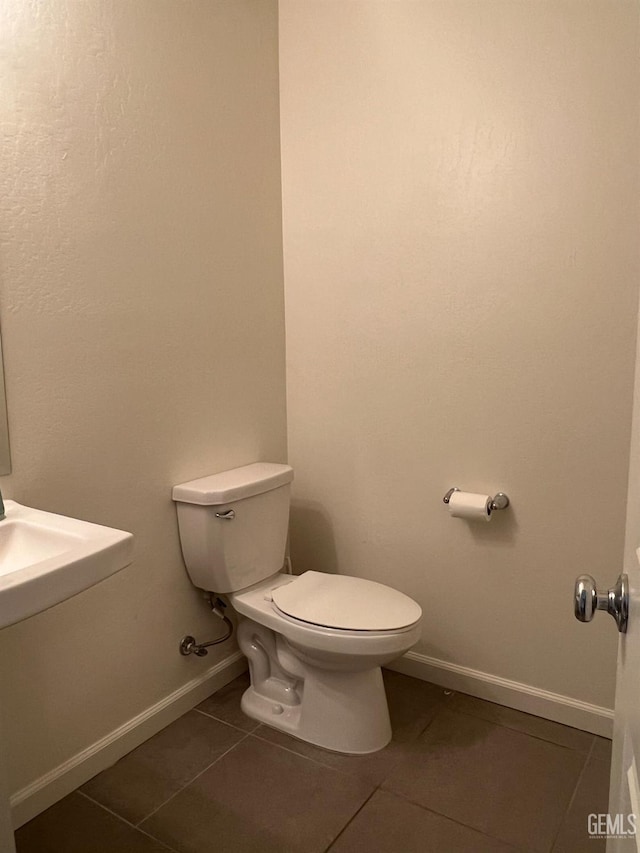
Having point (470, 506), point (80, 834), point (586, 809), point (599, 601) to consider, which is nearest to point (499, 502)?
point (470, 506)

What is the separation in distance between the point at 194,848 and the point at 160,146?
1.92 meters

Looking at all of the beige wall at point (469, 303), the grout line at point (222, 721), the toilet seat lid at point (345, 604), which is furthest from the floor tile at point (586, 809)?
the grout line at point (222, 721)

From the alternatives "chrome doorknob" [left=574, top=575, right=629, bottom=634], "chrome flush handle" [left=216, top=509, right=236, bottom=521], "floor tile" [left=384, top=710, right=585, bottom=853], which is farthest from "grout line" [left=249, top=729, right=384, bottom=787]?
"chrome doorknob" [left=574, top=575, right=629, bottom=634]

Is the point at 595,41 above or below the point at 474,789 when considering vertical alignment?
above

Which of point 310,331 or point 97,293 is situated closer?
point 97,293

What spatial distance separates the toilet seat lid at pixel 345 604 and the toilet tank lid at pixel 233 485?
33 centimetres

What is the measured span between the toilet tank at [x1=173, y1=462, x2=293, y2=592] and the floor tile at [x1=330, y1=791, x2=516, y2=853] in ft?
2.49

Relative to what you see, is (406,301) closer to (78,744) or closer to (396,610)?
(396,610)

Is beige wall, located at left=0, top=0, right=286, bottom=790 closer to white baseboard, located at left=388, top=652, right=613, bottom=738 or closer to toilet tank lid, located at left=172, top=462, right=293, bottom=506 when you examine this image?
toilet tank lid, located at left=172, top=462, right=293, bottom=506

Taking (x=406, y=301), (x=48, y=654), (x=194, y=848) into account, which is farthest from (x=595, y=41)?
(x=194, y=848)

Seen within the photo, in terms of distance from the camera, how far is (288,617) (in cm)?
181

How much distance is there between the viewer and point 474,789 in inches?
66.4

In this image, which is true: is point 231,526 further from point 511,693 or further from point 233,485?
point 511,693

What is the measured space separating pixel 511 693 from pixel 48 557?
61.8 inches
